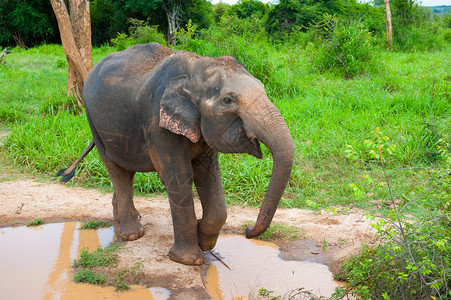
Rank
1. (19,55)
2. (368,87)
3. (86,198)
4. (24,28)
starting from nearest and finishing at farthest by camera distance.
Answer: (86,198), (368,87), (19,55), (24,28)

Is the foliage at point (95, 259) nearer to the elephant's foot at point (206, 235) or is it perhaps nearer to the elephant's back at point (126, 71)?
the elephant's foot at point (206, 235)

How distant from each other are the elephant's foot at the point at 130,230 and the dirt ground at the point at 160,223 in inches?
2.7

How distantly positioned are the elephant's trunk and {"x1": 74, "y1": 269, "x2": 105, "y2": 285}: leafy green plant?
54.3 inches

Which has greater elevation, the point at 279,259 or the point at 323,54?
the point at 323,54

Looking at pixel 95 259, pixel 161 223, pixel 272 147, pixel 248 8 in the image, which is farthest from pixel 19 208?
pixel 248 8

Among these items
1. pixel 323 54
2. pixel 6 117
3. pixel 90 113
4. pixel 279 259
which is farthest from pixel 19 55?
pixel 279 259

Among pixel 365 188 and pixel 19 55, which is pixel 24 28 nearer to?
pixel 19 55

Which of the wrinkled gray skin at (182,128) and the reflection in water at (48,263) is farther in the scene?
the reflection in water at (48,263)

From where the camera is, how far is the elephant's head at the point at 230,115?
3266 millimetres

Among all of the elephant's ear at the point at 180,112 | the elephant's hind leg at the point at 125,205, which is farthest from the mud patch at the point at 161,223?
the elephant's ear at the point at 180,112

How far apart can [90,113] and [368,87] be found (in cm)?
663

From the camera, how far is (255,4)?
939 inches

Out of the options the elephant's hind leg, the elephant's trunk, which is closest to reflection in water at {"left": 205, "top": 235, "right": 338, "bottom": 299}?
the elephant's trunk

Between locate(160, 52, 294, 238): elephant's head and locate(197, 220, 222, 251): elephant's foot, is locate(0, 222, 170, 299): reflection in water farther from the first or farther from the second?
locate(160, 52, 294, 238): elephant's head
